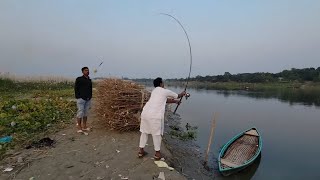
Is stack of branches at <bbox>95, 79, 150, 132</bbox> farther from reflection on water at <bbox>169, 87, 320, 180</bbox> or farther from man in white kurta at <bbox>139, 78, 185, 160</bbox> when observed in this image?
reflection on water at <bbox>169, 87, 320, 180</bbox>

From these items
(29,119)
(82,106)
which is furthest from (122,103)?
(29,119)

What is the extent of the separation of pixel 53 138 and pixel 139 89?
2843 mm

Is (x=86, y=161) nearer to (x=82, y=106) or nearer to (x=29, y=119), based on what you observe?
(x=82, y=106)

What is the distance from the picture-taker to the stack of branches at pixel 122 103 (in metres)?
8.44

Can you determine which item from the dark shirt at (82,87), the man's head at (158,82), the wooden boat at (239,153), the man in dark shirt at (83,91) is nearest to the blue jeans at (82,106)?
the man in dark shirt at (83,91)

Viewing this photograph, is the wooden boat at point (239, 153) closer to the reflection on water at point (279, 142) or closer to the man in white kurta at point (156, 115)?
the reflection on water at point (279, 142)

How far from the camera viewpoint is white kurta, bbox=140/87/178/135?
5992 millimetres

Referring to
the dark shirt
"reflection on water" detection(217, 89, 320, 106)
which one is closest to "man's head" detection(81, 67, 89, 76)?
the dark shirt

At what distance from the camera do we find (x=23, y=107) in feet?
34.9

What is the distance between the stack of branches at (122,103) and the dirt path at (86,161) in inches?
24.1

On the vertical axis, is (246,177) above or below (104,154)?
below

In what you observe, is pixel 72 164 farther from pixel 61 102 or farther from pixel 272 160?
pixel 272 160

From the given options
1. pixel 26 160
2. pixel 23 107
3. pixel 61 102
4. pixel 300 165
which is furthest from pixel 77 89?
pixel 300 165

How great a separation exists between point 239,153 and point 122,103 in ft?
17.0
